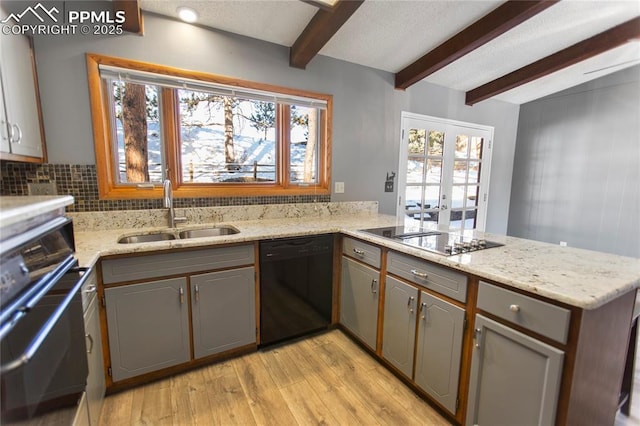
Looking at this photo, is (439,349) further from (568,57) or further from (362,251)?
(568,57)

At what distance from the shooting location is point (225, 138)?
238cm

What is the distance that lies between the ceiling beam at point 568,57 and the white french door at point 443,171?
523 mm

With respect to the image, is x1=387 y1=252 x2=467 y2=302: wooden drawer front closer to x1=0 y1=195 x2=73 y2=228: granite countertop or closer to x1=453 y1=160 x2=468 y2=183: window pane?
x1=0 y1=195 x2=73 y2=228: granite countertop

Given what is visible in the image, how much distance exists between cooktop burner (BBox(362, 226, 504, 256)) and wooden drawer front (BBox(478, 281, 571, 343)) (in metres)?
0.28

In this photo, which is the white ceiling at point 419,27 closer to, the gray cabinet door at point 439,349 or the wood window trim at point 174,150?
the wood window trim at point 174,150

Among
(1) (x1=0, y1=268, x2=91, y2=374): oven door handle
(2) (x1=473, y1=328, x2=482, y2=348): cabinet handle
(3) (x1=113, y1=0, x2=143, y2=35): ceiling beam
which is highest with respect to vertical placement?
(3) (x1=113, y1=0, x2=143, y2=35): ceiling beam

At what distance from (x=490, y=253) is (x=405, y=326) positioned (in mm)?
648

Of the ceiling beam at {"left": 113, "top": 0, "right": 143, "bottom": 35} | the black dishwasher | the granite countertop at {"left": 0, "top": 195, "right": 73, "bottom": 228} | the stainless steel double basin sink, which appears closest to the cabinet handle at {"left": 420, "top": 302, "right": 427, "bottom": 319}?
the black dishwasher

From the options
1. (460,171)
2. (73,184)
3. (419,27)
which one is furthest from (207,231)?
(460,171)

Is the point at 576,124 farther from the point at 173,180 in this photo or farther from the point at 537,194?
the point at 173,180

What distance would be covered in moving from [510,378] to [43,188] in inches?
108

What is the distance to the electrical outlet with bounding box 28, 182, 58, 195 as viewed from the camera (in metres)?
1.77

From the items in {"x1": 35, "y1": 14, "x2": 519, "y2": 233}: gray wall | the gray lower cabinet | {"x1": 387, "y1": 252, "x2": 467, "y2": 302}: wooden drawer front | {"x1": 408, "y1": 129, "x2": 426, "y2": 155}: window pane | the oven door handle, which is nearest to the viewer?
the oven door handle

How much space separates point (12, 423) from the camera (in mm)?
713
